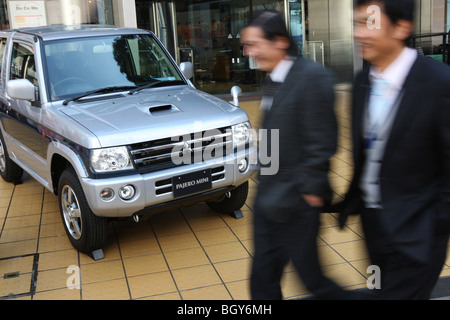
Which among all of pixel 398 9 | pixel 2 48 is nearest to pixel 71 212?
pixel 2 48

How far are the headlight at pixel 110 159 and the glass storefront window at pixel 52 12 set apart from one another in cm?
926

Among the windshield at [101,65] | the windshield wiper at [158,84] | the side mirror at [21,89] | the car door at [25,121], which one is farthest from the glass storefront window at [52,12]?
the side mirror at [21,89]

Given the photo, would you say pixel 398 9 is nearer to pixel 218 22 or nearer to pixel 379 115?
pixel 379 115

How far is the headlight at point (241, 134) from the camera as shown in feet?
16.1

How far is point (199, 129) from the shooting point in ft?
15.2

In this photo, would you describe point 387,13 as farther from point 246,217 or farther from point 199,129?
point 246,217

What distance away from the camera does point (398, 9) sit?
234 cm

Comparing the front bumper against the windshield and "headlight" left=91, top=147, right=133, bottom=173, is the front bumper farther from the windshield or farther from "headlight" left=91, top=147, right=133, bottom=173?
the windshield

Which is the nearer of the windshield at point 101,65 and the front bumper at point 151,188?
the front bumper at point 151,188

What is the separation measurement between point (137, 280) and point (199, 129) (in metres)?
1.35

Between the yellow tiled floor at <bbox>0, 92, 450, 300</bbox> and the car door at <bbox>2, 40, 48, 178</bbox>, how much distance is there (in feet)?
2.28

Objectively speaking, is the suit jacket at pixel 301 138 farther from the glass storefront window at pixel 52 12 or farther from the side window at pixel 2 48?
the glass storefront window at pixel 52 12

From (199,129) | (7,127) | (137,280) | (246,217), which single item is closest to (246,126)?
(199,129)

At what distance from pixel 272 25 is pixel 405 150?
0.92 meters
